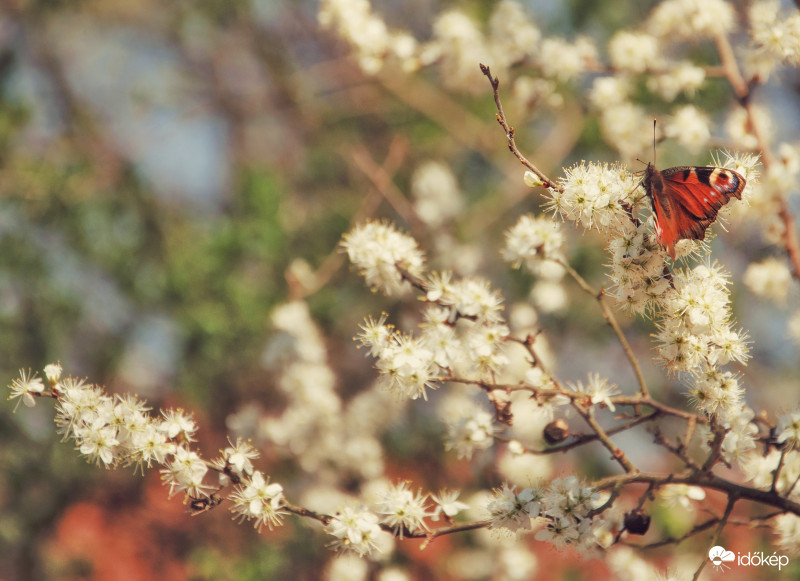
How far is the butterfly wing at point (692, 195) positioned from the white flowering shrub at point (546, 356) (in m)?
0.03

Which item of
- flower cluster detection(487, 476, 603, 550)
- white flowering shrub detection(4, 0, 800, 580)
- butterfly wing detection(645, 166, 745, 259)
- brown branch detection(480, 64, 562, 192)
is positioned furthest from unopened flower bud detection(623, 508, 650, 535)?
brown branch detection(480, 64, 562, 192)

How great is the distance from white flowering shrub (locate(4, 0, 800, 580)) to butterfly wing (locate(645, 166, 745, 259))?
1.3 inches

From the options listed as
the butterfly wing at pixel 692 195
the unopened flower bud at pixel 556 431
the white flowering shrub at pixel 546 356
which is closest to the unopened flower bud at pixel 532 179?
the white flowering shrub at pixel 546 356

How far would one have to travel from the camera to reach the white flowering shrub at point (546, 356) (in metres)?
1.57

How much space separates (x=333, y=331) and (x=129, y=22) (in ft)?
15.3

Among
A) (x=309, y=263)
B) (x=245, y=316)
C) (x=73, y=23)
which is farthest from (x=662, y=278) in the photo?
(x=73, y=23)

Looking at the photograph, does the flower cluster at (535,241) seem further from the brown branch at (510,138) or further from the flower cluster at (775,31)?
the flower cluster at (775,31)

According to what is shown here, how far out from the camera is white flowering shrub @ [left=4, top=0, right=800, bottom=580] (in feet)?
5.16

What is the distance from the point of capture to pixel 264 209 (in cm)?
365

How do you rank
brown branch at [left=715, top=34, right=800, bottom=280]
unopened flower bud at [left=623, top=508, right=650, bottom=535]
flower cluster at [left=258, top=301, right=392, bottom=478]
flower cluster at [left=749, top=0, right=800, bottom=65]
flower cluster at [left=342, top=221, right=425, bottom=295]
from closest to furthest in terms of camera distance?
unopened flower bud at [left=623, top=508, right=650, bottom=535], flower cluster at [left=342, top=221, right=425, bottom=295], flower cluster at [left=749, top=0, right=800, bottom=65], brown branch at [left=715, top=34, right=800, bottom=280], flower cluster at [left=258, top=301, right=392, bottom=478]

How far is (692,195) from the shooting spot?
154cm

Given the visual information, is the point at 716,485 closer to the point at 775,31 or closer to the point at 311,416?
the point at 775,31

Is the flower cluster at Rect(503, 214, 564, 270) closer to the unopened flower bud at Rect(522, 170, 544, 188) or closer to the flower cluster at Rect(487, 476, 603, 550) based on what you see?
the unopened flower bud at Rect(522, 170, 544, 188)

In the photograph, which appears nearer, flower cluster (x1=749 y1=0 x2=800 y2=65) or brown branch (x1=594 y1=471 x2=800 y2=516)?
brown branch (x1=594 y1=471 x2=800 y2=516)
